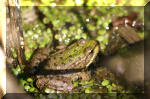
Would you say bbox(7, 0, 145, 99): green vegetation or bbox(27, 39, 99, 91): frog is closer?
bbox(27, 39, 99, 91): frog

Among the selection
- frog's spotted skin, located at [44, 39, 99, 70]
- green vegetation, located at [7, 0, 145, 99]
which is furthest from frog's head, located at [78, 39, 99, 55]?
Result: green vegetation, located at [7, 0, 145, 99]

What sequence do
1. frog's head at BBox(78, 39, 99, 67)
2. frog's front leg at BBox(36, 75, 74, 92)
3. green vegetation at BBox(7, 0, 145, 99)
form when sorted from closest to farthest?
frog's front leg at BBox(36, 75, 74, 92) → frog's head at BBox(78, 39, 99, 67) → green vegetation at BBox(7, 0, 145, 99)

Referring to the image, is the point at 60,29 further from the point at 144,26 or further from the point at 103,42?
the point at 144,26

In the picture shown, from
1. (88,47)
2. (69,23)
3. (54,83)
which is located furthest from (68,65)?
(69,23)

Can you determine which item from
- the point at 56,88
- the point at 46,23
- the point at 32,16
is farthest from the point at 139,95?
the point at 32,16

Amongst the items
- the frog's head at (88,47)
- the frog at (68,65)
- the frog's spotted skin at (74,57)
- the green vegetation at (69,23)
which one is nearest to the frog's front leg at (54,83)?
the frog at (68,65)

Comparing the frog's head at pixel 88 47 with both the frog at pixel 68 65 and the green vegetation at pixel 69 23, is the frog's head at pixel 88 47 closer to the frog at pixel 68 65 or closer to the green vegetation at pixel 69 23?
the frog at pixel 68 65

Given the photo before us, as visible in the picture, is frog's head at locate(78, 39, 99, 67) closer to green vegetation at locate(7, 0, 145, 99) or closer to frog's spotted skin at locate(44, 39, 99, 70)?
frog's spotted skin at locate(44, 39, 99, 70)

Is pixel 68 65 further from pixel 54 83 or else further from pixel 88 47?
pixel 88 47

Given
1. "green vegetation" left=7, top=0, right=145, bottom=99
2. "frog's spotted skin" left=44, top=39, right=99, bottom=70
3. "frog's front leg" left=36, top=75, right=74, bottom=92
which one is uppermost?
"green vegetation" left=7, top=0, right=145, bottom=99
